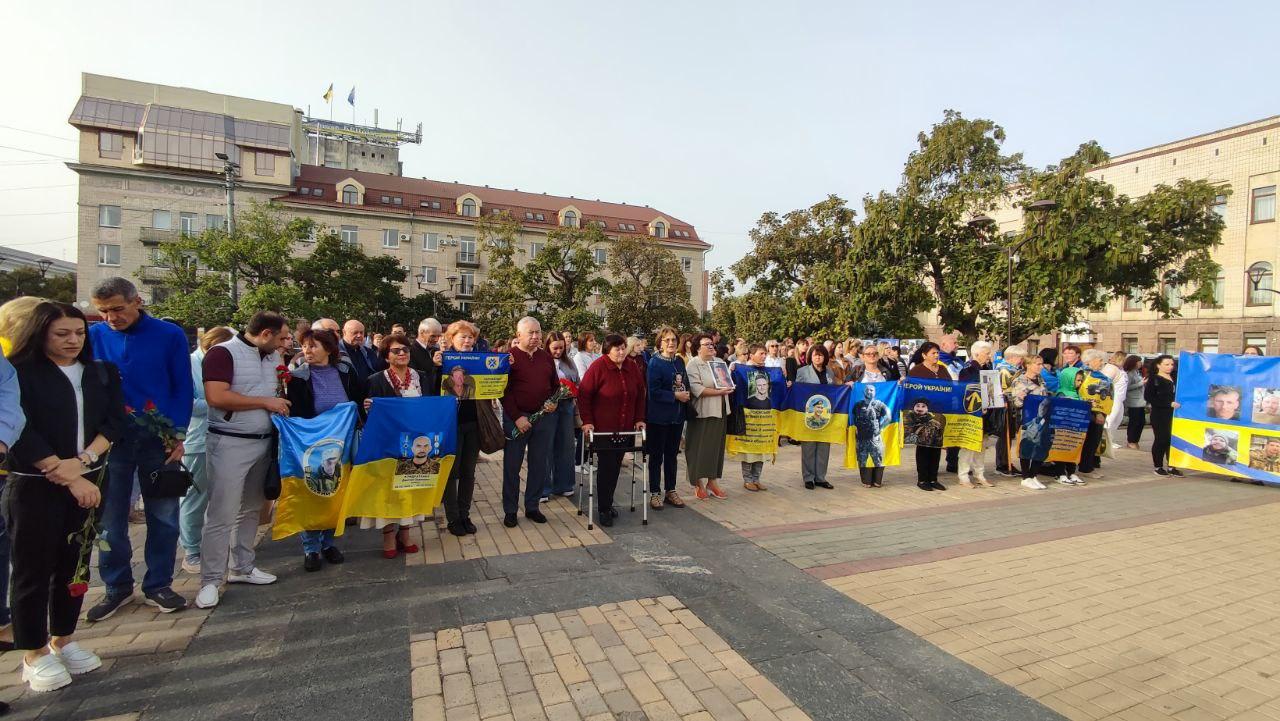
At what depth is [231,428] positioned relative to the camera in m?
4.27

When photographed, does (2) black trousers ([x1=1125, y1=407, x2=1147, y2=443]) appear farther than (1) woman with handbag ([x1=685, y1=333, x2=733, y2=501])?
Yes

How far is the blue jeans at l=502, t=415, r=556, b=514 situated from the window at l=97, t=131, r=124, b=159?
63631 millimetres

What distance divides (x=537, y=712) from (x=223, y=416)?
9.97ft

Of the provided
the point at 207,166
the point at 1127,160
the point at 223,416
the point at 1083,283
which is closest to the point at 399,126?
the point at 207,166

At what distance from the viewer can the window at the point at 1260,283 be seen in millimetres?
31594

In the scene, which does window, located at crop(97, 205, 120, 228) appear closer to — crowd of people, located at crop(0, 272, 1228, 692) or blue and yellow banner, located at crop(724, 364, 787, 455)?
crowd of people, located at crop(0, 272, 1228, 692)

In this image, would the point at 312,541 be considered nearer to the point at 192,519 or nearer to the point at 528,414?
the point at 192,519

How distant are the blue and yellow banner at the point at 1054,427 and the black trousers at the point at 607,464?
6201 mm

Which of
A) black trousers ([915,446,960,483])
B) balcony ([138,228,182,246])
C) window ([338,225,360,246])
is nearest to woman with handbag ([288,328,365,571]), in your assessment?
black trousers ([915,446,960,483])

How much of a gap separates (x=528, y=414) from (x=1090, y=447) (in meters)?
8.51

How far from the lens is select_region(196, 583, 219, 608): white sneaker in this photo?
404 cm

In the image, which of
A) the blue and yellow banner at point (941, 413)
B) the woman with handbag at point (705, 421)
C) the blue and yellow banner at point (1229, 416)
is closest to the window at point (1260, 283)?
the blue and yellow banner at point (1229, 416)

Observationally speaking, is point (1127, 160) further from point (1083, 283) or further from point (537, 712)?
point (537, 712)

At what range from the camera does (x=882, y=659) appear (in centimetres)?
351
